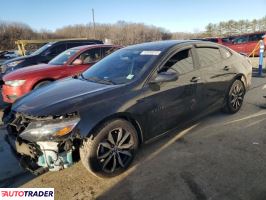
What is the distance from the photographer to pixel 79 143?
2980 mm

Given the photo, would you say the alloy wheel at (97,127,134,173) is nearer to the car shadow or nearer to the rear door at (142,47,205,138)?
the car shadow

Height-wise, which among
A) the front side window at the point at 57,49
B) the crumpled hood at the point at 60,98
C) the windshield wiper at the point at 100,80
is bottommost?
the crumpled hood at the point at 60,98

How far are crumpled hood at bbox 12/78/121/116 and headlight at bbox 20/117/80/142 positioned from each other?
102mm

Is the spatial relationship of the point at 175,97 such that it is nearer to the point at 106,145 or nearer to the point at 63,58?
the point at 106,145

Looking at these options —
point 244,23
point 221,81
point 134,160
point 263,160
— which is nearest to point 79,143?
point 134,160

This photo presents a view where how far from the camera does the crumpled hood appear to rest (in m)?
2.90

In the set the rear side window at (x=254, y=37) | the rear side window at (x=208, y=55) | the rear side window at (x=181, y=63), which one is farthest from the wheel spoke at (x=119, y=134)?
the rear side window at (x=254, y=37)

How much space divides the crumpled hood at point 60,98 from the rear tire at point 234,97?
255cm

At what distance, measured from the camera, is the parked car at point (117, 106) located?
2.85m

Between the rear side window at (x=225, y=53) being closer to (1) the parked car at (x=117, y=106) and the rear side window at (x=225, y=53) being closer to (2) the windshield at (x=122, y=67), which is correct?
(1) the parked car at (x=117, y=106)

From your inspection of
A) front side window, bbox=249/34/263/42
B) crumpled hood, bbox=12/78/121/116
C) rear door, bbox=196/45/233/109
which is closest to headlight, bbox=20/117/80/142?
crumpled hood, bbox=12/78/121/116

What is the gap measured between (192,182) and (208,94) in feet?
5.77

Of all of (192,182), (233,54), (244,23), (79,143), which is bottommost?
(192,182)

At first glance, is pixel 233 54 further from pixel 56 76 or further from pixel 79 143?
pixel 56 76
